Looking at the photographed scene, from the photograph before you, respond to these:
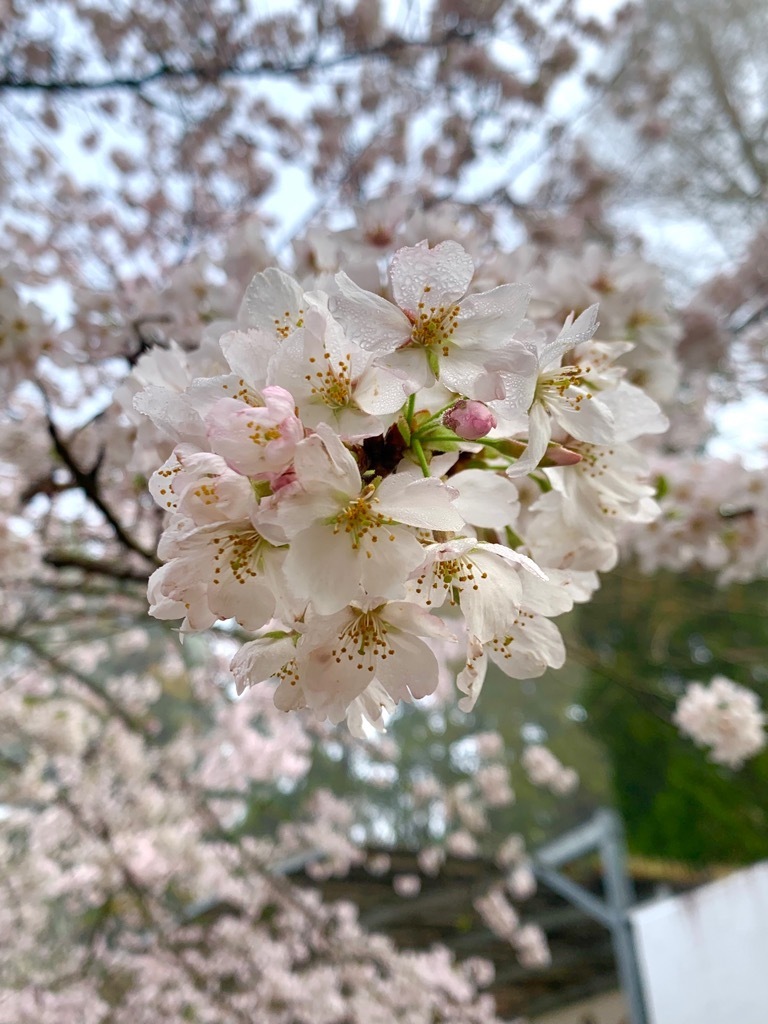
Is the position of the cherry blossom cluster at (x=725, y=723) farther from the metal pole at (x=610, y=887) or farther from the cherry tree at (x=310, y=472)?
the metal pole at (x=610, y=887)

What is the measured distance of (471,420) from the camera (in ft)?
1.97

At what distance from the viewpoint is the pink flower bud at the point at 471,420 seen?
60 centimetres

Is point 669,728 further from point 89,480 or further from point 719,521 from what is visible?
point 89,480

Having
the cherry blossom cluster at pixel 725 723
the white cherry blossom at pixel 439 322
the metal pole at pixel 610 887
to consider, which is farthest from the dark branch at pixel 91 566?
the metal pole at pixel 610 887

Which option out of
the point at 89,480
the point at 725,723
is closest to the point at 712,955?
the point at 725,723

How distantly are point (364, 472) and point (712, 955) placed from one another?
16.5 ft

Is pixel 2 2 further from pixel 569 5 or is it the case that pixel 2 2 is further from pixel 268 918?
pixel 268 918

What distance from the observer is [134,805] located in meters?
4.75

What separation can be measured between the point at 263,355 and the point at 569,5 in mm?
4848

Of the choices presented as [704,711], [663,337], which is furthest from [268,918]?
[663,337]

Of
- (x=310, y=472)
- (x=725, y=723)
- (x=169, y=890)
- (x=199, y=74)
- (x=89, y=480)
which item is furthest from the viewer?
(x=169, y=890)

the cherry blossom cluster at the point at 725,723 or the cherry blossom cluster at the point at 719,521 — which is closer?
the cherry blossom cluster at the point at 719,521

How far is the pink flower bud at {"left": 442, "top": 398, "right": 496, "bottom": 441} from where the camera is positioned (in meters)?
0.60

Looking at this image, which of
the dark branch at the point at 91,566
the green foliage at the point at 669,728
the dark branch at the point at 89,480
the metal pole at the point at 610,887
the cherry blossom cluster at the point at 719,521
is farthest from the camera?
the green foliage at the point at 669,728
